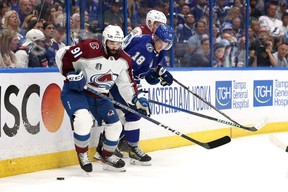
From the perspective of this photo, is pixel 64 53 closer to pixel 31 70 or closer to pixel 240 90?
pixel 31 70

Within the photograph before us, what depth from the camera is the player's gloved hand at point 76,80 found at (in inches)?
201

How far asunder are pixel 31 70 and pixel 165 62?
1.97 metres

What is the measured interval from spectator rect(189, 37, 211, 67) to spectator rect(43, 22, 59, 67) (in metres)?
2.07

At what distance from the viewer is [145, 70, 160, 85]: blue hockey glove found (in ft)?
20.1

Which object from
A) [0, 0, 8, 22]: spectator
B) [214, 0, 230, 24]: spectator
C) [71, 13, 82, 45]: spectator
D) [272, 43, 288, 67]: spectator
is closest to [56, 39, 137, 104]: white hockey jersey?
[0, 0, 8, 22]: spectator

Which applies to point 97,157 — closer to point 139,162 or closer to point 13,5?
point 139,162

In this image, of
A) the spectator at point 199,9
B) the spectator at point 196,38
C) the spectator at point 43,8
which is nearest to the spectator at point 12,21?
the spectator at point 43,8

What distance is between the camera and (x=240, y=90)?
26.4ft

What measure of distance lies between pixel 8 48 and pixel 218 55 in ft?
10.5

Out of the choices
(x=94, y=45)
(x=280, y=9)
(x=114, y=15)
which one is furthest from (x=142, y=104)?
(x=280, y=9)

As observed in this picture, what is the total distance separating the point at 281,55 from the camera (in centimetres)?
893

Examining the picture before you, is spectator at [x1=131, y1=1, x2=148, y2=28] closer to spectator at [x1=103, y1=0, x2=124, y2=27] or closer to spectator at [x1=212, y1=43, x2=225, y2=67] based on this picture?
spectator at [x1=103, y1=0, x2=124, y2=27]

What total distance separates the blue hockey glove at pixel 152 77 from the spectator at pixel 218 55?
1.74 meters

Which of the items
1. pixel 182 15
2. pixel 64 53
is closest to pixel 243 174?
pixel 64 53
